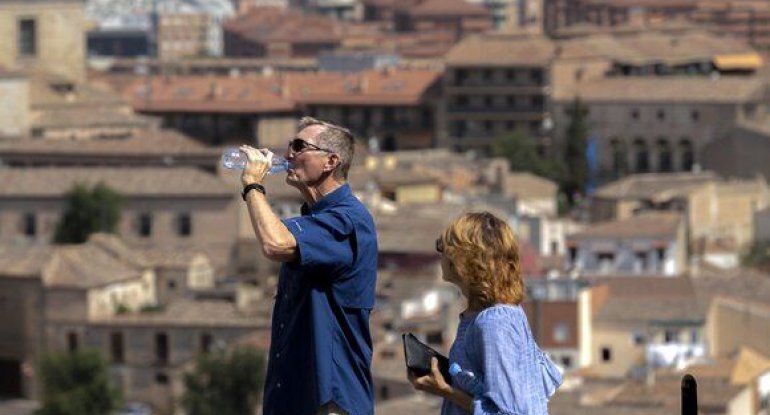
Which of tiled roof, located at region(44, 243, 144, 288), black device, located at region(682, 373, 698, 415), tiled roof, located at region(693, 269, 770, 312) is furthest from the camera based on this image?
tiled roof, located at region(44, 243, 144, 288)

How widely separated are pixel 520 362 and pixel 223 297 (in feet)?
101

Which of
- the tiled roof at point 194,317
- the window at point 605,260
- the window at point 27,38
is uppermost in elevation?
the window at point 27,38

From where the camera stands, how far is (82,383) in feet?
105

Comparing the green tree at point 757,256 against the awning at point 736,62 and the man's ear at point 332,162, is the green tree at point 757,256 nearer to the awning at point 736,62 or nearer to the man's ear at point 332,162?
the awning at point 736,62

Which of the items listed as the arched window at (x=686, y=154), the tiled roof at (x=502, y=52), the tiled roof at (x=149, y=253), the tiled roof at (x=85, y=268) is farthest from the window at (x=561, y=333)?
the tiled roof at (x=502, y=52)

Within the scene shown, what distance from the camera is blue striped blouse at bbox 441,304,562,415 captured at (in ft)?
18.0

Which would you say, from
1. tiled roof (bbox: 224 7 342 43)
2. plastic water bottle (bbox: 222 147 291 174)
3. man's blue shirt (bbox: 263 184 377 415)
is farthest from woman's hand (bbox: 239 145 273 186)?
tiled roof (bbox: 224 7 342 43)

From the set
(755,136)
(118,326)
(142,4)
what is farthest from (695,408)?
(142,4)

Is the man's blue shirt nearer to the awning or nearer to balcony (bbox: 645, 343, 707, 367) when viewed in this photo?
balcony (bbox: 645, 343, 707, 367)

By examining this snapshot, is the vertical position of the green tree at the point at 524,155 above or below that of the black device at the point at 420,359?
below

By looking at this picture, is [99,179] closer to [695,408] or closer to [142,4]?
[695,408]

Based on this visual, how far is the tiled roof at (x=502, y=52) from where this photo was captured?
5875 cm

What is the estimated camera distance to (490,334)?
5496 mm

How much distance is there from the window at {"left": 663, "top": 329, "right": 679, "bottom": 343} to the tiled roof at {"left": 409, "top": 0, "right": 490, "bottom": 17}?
6317 centimetres
